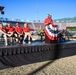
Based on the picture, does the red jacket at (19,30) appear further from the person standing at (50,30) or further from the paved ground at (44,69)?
the paved ground at (44,69)

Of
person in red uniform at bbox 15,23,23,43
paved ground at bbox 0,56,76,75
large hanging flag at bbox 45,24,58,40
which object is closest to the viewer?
paved ground at bbox 0,56,76,75

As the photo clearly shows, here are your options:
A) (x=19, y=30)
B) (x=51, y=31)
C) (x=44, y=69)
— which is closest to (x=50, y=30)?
(x=51, y=31)

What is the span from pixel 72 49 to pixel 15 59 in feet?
13.1

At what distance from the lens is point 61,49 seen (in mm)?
10234

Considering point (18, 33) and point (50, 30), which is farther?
point (18, 33)

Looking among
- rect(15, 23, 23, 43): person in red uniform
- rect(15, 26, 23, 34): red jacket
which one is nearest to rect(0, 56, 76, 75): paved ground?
rect(15, 23, 23, 43): person in red uniform

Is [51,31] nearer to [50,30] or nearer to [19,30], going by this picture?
[50,30]

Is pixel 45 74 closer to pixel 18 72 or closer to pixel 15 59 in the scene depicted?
pixel 18 72

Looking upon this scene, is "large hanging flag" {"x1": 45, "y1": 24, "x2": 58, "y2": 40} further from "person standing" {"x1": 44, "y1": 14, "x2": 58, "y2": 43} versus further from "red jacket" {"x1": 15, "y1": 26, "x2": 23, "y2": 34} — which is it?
"red jacket" {"x1": 15, "y1": 26, "x2": 23, "y2": 34}

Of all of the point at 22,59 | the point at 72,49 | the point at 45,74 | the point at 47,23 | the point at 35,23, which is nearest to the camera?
the point at 45,74

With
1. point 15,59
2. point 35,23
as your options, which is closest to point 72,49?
point 15,59

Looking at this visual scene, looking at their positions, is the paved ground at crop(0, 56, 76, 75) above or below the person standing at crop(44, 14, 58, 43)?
below

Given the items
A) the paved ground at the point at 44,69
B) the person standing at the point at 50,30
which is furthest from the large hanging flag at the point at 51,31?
the paved ground at the point at 44,69

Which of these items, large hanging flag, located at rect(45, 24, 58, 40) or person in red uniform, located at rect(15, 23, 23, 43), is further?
person in red uniform, located at rect(15, 23, 23, 43)
